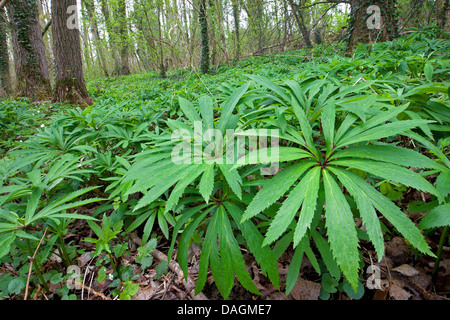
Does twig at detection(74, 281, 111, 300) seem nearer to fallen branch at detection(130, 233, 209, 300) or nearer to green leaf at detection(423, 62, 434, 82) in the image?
fallen branch at detection(130, 233, 209, 300)

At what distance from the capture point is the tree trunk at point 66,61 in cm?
493

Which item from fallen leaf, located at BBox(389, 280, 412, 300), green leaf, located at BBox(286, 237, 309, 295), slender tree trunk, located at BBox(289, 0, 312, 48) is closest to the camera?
green leaf, located at BBox(286, 237, 309, 295)

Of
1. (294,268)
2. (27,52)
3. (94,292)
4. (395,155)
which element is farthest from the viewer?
(27,52)

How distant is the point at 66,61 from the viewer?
200 inches

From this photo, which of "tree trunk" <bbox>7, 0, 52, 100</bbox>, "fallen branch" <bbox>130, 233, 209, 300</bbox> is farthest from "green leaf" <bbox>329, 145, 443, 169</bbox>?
"tree trunk" <bbox>7, 0, 52, 100</bbox>

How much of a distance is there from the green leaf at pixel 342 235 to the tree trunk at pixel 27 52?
7249 millimetres

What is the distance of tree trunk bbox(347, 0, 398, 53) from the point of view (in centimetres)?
401

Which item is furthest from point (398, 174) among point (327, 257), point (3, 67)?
point (3, 67)

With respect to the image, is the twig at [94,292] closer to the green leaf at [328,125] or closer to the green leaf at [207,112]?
the green leaf at [207,112]

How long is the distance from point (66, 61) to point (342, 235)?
6.48 metres

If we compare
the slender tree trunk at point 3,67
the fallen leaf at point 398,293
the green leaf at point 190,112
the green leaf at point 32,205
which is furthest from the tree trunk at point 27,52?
the fallen leaf at point 398,293

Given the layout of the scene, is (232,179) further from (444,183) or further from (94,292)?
(94,292)

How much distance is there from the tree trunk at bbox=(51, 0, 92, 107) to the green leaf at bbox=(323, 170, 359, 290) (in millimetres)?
5885

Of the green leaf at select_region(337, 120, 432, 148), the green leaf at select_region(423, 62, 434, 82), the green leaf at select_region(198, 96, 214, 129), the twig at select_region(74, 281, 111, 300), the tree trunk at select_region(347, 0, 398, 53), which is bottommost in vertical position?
the twig at select_region(74, 281, 111, 300)
